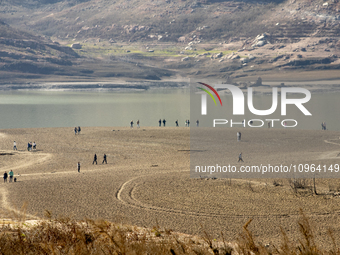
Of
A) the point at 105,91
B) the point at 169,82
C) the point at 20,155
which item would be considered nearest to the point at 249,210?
the point at 20,155

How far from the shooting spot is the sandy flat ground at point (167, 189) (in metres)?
16.2

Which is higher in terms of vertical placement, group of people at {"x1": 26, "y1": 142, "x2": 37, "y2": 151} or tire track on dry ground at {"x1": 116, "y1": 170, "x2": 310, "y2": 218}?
group of people at {"x1": 26, "y1": 142, "x2": 37, "y2": 151}

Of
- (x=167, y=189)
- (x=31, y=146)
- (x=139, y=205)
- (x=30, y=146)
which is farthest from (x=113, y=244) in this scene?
(x=31, y=146)

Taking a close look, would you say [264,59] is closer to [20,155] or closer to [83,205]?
[20,155]

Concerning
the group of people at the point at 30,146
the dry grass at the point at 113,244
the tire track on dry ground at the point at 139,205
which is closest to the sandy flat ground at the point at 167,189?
the tire track on dry ground at the point at 139,205

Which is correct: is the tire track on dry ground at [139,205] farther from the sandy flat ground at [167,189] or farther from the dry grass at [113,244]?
the dry grass at [113,244]

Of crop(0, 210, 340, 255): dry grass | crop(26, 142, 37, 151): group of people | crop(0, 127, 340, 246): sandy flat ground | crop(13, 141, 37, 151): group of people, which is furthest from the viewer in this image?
crop(13, 141, 37, 151): group of people

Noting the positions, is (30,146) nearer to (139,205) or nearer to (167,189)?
(167,189)

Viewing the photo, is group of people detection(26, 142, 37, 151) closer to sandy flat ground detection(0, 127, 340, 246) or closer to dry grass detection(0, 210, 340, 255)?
sandy flat ground detection(0, 127, 340, 246)

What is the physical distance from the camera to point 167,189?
21016mm

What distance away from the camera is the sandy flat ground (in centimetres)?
1616

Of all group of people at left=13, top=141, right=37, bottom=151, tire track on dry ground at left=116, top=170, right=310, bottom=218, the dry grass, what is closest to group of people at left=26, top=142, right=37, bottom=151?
group of people at left=13, top=141, right=37, bottom=151

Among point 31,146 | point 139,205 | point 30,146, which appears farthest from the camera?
point 31,146

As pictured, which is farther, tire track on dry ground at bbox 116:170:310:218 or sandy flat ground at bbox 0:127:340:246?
tire track on dry ground at bbox 116:170:310:218
